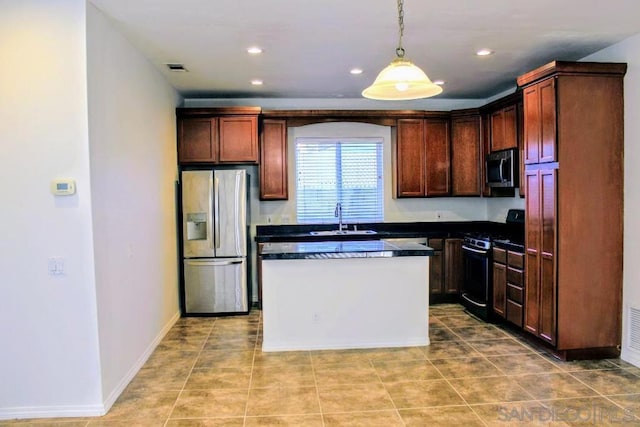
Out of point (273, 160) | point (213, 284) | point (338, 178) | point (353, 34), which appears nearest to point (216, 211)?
point (213, 284)

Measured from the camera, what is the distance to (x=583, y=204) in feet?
12.7

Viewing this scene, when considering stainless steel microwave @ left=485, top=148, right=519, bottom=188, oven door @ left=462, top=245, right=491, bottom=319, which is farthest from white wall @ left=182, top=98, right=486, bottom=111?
oven door @ left=462, top=245, right=491, bottom=319

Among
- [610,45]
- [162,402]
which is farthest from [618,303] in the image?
[162,402]

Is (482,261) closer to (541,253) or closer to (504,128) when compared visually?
(541,253)

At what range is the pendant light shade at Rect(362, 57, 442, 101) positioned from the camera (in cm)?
271

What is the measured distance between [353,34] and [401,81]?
1.21m

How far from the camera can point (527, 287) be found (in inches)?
170

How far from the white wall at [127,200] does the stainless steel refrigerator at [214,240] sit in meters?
0.39

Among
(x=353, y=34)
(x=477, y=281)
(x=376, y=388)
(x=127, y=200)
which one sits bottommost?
(x=376, y=388)

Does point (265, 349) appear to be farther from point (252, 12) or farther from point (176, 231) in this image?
point (252, 12)

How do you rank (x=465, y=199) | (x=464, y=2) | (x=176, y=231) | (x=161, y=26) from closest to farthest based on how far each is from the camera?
(x=464, y=2), (x=161, y=26), (x=176, y=231), (x=465, y=199)

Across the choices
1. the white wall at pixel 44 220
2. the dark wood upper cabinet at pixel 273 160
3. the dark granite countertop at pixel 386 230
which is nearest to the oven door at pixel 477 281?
the dark granite countertop at pixel 386 230

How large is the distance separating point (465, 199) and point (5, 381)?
563 centimetres

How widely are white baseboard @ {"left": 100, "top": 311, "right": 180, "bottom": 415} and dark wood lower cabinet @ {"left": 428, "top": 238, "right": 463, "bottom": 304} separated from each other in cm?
326
